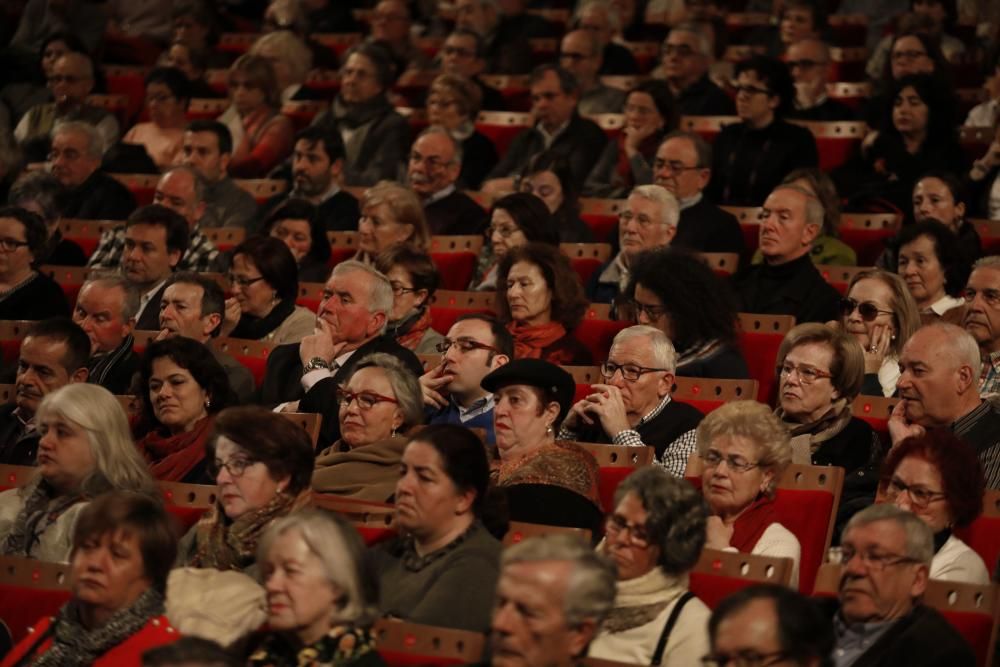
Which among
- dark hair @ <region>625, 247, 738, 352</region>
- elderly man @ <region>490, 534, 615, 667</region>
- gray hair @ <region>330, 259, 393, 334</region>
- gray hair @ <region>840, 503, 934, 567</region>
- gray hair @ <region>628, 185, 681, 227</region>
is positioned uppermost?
elderly man @ <region>490, 534, 615, 667</region>

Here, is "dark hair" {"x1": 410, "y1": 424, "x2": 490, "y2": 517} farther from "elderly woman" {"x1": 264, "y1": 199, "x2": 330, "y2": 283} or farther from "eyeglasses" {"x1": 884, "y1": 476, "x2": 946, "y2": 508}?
"elderly woman" {"x1": 264, "y1": 199, "x2": 330, "y2": 283}

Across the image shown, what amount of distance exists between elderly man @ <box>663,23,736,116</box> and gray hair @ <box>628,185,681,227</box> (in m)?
1.74

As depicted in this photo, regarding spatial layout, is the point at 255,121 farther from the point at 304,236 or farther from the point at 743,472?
the point at 743,472

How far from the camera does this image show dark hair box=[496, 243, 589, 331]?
16.5 ft

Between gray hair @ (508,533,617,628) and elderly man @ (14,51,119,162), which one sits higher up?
gray hair @ (508,533,617,628)

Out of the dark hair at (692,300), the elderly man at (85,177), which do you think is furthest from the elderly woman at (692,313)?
the elderly man at (85,177)

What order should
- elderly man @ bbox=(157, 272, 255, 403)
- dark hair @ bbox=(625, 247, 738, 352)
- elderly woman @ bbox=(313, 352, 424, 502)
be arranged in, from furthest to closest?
elderly man @ bbox=(157, 272, 255, 403)
dark hair @ bbox=(625, 247, 738, 352)
elderly woman @ bbox=(313, 352, 424, 502)

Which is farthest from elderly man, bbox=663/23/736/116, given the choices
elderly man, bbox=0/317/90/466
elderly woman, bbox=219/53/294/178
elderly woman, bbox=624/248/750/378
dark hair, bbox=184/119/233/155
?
elderly man, bbox=0/317/90/466

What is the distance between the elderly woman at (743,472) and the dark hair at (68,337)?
1.67m

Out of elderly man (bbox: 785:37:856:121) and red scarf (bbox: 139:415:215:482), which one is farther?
elderly man (bbox: 785:37:856:121)

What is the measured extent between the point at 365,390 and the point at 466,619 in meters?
0.92

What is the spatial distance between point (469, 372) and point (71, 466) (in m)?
1.00

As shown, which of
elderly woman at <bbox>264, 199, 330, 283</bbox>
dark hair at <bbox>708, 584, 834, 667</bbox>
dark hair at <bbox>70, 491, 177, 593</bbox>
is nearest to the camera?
dark hair at <bbox>708, 584, 834, 667</bbox>

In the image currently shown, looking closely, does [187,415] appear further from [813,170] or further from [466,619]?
[813,170]
